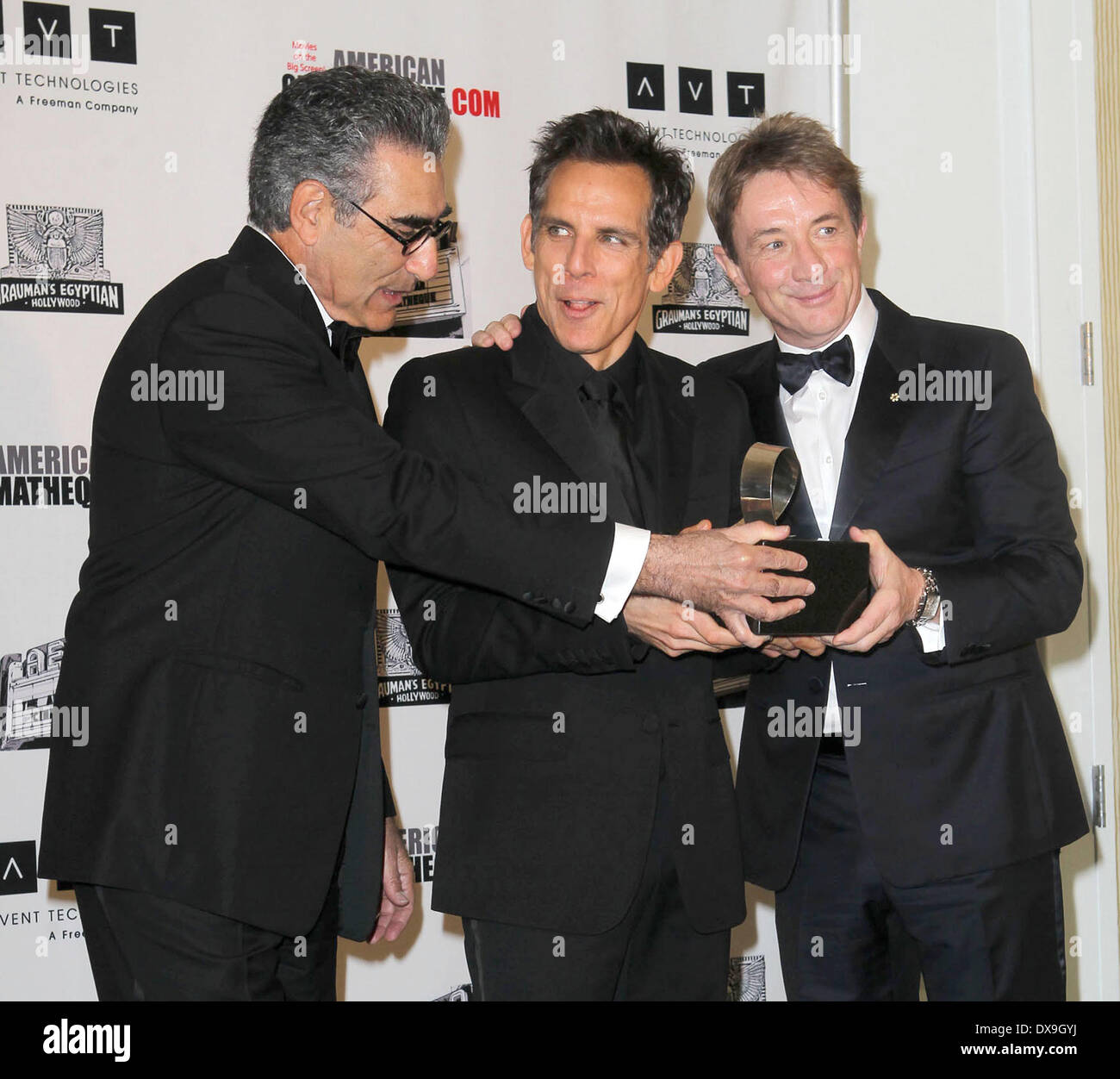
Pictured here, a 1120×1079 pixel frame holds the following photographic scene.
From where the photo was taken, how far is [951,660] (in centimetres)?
200

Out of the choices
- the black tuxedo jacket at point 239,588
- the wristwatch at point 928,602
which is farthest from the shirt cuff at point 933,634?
the black tuxedo jacket at point 239,588

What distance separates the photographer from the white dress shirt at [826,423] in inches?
84.0

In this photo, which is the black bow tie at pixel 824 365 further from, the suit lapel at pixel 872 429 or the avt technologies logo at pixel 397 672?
the avt technologies logo at pixel 397 672

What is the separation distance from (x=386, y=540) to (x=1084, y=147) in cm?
286

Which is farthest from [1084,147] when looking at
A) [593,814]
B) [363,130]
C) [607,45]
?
[593,814]

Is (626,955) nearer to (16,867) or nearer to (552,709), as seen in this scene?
(552,709)

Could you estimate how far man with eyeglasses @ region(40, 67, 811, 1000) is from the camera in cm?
170

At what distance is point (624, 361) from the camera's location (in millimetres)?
2139

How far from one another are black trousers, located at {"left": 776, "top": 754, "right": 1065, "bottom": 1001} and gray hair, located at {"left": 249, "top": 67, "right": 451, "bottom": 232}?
1.27m

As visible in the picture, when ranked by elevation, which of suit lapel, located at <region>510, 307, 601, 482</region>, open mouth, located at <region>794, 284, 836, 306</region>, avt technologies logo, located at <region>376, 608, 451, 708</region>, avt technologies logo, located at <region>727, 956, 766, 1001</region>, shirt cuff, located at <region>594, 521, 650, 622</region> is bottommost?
avt technologies logo, located at <region>727, 956, 766, 1001</region>

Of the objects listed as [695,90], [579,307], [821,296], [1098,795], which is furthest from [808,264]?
[1098,795]

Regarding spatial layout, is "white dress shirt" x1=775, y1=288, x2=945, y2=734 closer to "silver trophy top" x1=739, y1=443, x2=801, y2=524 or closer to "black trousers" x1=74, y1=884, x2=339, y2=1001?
"silver trophy top" x1=739, y1=443, x2=801, y2=524

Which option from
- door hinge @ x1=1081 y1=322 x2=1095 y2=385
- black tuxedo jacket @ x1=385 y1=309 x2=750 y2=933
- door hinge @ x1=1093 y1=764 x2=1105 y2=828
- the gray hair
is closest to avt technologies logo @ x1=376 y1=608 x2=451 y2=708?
black tuxedo jacket @ x1=385 y1=309 x2=750 y2=933

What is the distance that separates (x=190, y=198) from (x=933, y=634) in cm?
193
